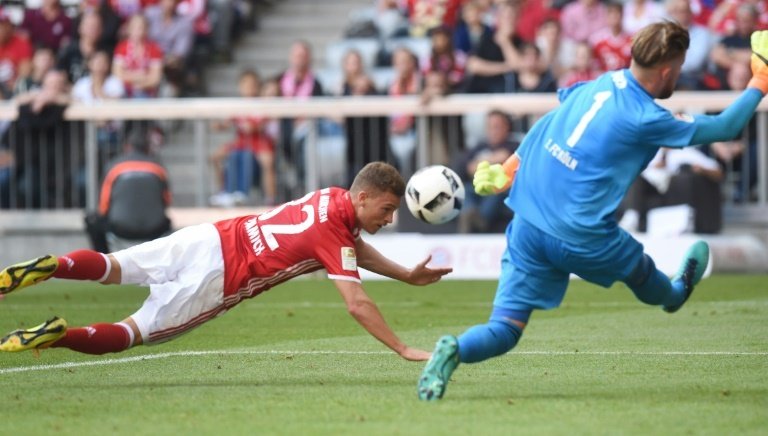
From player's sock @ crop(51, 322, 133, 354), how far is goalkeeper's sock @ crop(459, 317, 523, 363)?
2.03 m

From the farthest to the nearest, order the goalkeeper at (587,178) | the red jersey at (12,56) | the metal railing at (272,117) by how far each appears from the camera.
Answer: the red jersey at (12,56) < the metal railing at (272,117) < the goalkeeper at (587,178)

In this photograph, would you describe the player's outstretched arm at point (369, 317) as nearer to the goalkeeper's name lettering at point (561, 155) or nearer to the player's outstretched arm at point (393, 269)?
the player's outstretched arm at point (393, 269)

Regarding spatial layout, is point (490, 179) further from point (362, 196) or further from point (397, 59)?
point (397, 59)

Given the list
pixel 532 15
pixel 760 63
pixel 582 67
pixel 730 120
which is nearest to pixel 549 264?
pixel 730 120

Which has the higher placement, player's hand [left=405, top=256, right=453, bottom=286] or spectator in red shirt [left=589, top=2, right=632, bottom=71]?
spectator in red shirt [left=589, top=2, right=632, bottom=71]

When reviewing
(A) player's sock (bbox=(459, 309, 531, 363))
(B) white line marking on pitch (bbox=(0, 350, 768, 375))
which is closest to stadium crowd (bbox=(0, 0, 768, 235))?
(B) white line marking on pitch (bbox=(0, 350, 768, 375))

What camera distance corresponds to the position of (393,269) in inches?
345

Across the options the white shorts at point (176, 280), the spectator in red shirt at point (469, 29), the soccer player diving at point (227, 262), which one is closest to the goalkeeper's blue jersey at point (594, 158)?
the soccer player diving at point (227, 262)

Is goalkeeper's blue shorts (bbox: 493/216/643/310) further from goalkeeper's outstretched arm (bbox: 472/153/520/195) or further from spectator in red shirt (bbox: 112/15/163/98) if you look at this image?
spectator in red shirt (bbox: 112/15/163/98)

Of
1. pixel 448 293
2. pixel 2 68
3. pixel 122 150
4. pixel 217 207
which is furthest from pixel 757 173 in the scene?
pixel 2 68

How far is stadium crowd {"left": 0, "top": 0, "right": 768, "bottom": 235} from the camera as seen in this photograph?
727 inches

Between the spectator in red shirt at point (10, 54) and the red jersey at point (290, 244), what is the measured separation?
13.4 meters

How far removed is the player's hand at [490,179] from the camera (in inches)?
312

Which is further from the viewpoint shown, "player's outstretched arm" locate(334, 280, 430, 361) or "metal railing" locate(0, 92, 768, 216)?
"metal railing" locate(0, 92, 768, 216)
